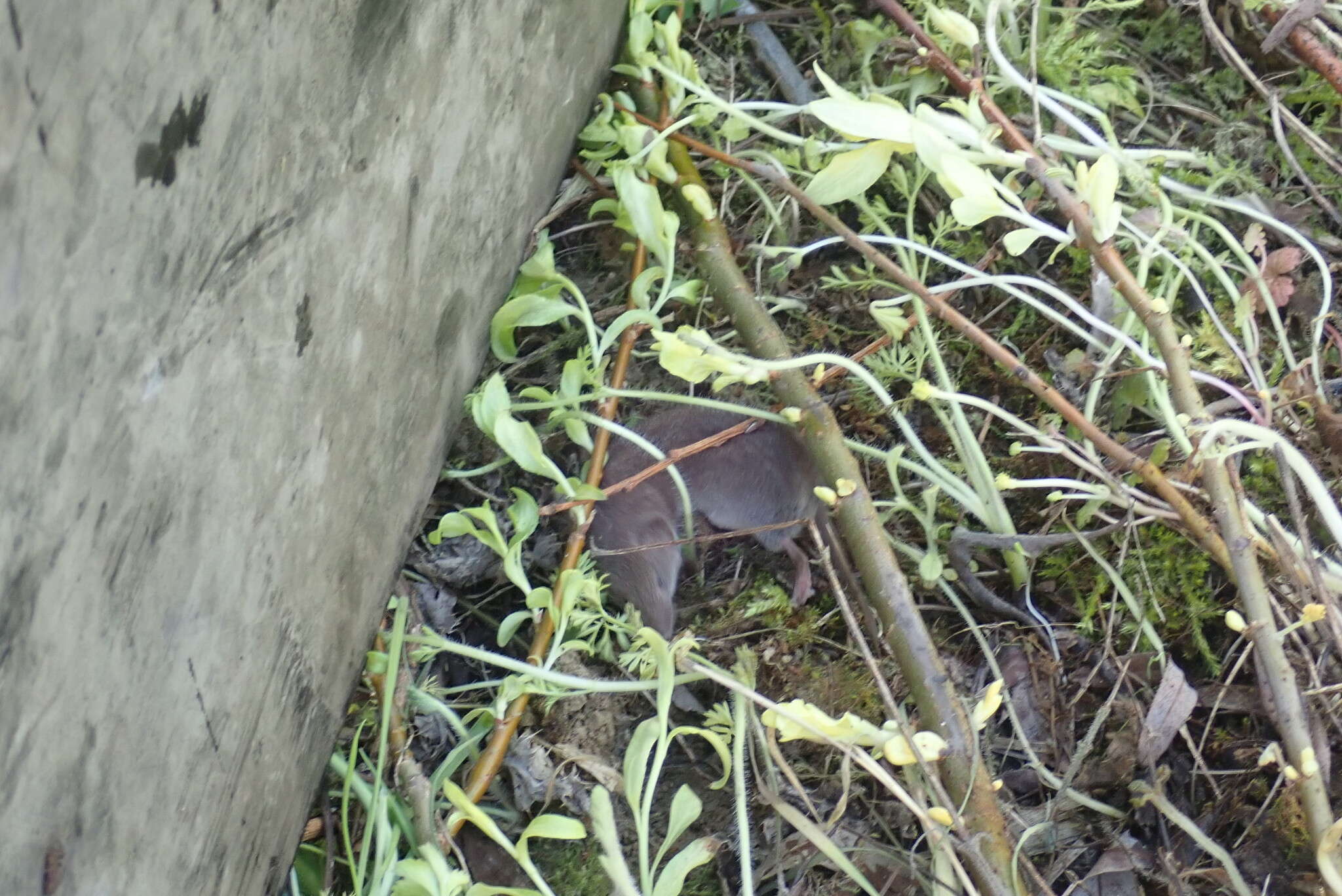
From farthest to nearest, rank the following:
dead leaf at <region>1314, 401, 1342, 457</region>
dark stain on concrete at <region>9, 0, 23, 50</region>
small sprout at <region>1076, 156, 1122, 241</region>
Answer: dead leaf at <region>1314, 401, 1342, 457</region>
small sprout at <region>1076, 156, 1122, 241</region>
dark stain on concrete at <region>9, 0, 23, 50</region>

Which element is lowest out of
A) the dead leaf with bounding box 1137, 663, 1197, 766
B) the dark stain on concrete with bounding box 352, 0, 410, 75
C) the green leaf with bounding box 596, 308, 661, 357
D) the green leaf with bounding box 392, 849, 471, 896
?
the dead leaf with bounding box 1137, 663, 1197, 766

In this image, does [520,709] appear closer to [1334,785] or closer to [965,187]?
[965,187]

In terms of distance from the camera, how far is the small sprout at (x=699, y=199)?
1.52 metres

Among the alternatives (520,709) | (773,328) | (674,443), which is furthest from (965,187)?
(520,709)

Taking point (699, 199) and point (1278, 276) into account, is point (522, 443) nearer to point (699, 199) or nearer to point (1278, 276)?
point (699, 199)

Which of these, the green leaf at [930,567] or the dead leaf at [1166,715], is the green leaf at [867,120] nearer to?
the green leaf at [930,567]

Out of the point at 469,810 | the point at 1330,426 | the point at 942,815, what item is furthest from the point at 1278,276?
the point at 469,810

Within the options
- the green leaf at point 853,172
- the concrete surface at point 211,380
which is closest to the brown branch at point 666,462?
the concrete surface at point 211,380

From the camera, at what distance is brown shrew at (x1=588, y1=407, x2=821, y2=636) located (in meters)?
1.51

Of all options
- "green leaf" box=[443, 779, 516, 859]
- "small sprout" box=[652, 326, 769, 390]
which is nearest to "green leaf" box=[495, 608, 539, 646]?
"green leaf" box=[443, 779, 516, 859]

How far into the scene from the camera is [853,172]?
4.16 feet

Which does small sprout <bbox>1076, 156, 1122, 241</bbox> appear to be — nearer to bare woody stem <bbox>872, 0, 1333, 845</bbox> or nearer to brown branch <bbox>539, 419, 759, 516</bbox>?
bare woody stem <bbox>872, 0, 1333, 845</bbox>

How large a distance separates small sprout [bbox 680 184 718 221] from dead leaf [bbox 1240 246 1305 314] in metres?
0.89

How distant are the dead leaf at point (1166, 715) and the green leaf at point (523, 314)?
1.01 m
